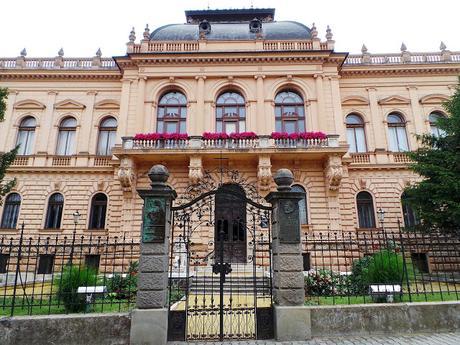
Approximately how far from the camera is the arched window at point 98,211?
20184 mm

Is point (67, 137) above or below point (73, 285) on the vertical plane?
above

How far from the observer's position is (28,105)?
2242 cm

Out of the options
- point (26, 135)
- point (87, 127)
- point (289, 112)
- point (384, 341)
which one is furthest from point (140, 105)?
point (384, 341)

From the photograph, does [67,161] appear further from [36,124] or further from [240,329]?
[240,329]

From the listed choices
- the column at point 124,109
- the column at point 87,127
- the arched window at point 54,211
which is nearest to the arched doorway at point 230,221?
the column at point 124,109

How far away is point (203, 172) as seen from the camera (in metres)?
18.5

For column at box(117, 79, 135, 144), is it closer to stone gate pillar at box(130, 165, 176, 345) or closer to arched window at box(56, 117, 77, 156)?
arched window at box(56, 117, 77, 156)

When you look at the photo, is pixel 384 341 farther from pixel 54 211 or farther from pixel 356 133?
pixel 54 211

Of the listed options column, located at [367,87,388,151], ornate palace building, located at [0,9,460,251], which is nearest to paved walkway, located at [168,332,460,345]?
ornate palace building, located at [0,9,460,251]

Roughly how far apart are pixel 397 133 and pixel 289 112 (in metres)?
7.86

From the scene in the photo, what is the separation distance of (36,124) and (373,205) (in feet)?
76.5

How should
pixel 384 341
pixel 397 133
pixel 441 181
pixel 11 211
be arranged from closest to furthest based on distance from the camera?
pixel 384 341, pixel 441 181, pixel 11 211, pixel 397 133

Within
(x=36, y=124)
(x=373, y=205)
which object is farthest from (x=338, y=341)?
(x=36, y=124)

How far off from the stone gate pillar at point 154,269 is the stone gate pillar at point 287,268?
237 cm
